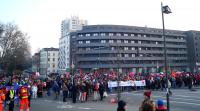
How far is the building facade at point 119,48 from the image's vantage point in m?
89.2

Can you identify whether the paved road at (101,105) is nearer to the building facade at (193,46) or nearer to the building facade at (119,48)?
the building facade at (119,48)

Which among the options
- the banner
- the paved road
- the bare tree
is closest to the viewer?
the paved road

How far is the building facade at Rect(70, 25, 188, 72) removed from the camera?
8925 centimetres

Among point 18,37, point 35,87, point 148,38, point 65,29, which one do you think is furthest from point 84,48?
point 65,29

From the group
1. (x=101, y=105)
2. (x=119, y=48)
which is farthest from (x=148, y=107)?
(x=119, y=48)

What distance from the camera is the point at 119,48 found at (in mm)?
Answer: 87562

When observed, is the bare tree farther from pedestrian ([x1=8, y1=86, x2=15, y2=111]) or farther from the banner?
pedestrian ([x1=8, y1=86, x2=15, y2=111])

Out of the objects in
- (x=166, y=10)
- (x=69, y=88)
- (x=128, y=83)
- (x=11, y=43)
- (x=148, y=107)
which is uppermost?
(x=11, y=43)

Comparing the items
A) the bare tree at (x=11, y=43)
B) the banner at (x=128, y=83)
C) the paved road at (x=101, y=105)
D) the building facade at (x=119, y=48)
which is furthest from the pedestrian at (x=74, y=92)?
the building facade at (x=119, y=48)

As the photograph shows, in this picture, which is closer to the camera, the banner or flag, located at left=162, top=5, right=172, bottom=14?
flag, located at left=162, top=5, right=172, bottom=14

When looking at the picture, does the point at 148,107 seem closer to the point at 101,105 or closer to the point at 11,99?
the point at 11,99

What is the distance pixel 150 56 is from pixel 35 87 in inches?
3098

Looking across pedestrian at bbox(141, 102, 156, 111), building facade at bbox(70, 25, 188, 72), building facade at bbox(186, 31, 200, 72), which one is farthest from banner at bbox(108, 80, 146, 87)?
building facade at bbox(186, 31, 200, 72)

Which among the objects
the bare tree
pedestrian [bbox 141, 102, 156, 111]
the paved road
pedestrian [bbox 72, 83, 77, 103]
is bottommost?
the paved road
